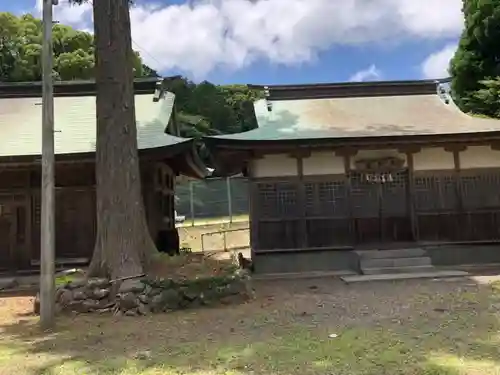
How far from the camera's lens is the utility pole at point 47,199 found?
20.0ft

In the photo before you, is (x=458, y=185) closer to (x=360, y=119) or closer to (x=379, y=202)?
(x=379, y=202)

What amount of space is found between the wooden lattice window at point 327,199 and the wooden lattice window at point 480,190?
8.90 feet

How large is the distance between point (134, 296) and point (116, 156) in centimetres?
214

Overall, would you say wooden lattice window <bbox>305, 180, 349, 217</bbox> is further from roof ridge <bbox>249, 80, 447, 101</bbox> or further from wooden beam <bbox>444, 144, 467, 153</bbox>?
roof ridge <bbox>249, 80, 447, 101</bbox>

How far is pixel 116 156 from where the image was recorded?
7453 millimetres

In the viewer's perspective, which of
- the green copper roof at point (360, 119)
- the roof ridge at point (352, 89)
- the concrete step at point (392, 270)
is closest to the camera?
the concrete step at point (392, 270)

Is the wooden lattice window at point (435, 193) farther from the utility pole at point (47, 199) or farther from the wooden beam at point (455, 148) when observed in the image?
the utility pole at point (47, 199)

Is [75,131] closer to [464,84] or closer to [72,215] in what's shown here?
[72,215]

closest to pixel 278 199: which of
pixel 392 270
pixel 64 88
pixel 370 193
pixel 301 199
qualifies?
pixel 301 199

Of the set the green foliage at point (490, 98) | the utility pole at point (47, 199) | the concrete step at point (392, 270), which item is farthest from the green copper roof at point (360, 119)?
the green foliage at point (490, 98)

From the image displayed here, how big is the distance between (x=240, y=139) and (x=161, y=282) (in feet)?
12.8

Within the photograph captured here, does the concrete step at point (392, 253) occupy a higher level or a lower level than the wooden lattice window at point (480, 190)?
lower

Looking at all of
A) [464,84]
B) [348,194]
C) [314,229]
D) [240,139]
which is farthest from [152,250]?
[464,84]

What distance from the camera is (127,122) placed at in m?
7.61
